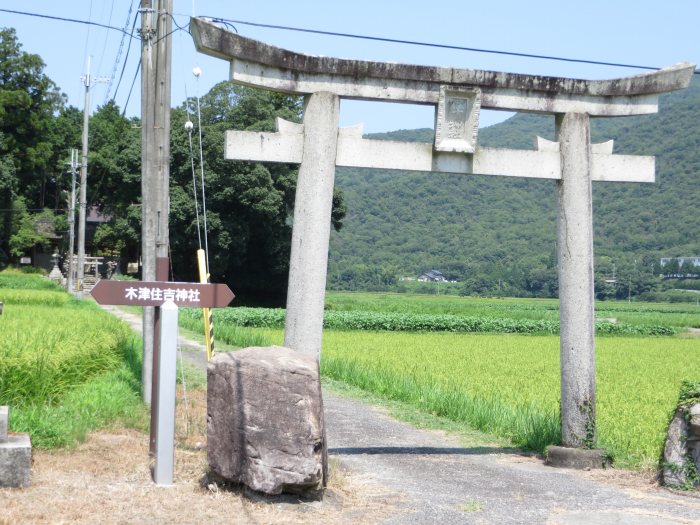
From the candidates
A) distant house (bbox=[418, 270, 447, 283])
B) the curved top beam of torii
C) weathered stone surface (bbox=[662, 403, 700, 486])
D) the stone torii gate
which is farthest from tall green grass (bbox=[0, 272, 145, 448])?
distant house (bbox=[418, 270, 447, 283])

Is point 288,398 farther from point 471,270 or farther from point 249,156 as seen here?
point 471,270

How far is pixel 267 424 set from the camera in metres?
6.96

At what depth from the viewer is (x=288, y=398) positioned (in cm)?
703

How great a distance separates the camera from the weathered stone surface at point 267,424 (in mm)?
6918

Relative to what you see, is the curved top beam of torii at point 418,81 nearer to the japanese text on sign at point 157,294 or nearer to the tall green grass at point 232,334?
the japanese text on sign at point 157,294

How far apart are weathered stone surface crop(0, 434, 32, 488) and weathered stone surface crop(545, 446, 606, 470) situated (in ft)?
16.9

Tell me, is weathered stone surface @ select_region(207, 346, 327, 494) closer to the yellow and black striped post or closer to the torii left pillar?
the torii left pillar

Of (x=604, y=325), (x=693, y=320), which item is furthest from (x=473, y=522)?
(x=693, y=320)

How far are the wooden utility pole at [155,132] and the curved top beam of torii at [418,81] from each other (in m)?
3.42

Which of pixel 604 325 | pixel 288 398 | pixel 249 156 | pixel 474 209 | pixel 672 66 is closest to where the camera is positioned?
pixel 288 398

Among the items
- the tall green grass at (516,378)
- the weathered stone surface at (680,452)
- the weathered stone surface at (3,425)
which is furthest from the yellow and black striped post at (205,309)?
the weathered stone surface at (680,452)

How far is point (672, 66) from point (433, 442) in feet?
16.4

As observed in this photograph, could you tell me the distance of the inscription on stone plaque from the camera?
9.33 metres

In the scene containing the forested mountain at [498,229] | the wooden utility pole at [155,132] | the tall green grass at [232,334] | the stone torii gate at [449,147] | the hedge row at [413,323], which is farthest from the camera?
the forested mountain at [498,229]
